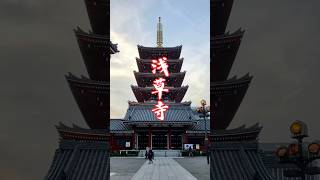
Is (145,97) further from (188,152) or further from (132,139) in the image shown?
(132,139)

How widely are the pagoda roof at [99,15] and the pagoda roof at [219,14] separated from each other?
6.88 ft

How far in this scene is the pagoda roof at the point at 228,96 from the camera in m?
7.58

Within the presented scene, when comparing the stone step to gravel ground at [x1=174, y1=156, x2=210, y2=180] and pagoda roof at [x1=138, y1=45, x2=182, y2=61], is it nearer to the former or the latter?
pagoda roof at [x1=138, y1=45, x2=182, y2=61]

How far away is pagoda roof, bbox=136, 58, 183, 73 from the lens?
16516 millimetres

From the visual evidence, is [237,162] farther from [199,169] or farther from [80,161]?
[199,169]

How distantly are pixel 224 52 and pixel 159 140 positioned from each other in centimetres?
1465

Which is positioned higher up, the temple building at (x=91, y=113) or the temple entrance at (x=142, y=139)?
the temple building at (x=91, y=113)

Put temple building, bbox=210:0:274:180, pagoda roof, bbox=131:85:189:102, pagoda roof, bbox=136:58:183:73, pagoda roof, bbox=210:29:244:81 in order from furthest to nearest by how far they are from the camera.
Answer: pagoda roof, bbox=136:58:183:73
pagoda roof, bbox=131:85:189:102
pagoda roof, bbox=210:29:244:81
temple building, bbox=210:0:274:180

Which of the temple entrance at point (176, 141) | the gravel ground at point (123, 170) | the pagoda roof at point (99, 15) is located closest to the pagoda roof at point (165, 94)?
the temple entrance at point (176, 141)

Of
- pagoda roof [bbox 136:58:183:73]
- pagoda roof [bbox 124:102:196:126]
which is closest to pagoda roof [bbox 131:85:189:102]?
pagoda roof [bbox 136:58:183:73]

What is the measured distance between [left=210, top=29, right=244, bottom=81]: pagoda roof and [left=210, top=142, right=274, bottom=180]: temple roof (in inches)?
59.8

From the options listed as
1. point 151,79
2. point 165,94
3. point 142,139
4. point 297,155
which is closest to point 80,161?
point 297,155

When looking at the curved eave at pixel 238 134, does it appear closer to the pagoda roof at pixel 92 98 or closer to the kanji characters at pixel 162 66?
the pagoda roof at pixel 92 98

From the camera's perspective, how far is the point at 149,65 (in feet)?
56.1
